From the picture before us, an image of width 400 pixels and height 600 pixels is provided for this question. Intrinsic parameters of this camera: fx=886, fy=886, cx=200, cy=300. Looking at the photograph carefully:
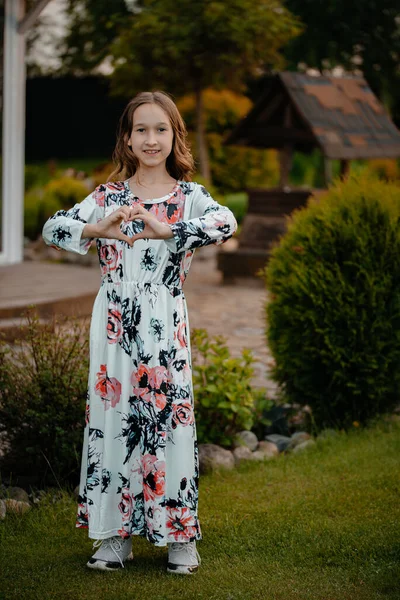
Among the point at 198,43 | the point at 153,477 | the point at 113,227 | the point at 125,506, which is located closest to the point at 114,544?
the point at 125,506

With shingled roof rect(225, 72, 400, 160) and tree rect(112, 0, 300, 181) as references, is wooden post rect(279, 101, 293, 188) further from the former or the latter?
tree rect(112, 0, 300, 181)

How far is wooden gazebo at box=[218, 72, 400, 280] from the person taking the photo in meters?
10.2

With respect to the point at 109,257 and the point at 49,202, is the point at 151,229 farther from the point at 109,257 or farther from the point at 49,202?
the point at 49,202

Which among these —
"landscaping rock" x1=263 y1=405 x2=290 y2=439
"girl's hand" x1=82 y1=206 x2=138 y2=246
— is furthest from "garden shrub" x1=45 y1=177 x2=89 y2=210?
"girl's hand" x1=82 y1=206 x2=138 y2=246

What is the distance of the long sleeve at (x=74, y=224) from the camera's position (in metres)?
2.90

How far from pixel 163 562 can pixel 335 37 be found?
1947cm

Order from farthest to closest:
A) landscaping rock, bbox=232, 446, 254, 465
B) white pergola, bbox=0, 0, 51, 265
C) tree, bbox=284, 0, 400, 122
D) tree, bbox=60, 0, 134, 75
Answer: tree, bbox=284, 0, 400, 122 → tree, bbox=60, 0, 134, 75 → white pergola, bbox=0, 0, 51, 265 → landscaping rock, bbox=232, 446, 254, 465

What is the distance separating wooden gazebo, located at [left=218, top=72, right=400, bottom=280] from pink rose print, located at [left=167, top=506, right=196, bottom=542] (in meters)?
7.47

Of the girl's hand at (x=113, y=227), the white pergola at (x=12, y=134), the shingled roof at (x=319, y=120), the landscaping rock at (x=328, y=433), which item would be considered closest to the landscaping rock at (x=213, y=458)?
the landscaping rock at (x=328, y=433)

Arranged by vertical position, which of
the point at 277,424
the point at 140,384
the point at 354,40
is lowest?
the point at 277,424

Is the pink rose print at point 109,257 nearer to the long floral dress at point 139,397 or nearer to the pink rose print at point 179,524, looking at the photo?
the long floral dress at point 139,397

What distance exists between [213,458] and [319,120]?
6.66 m

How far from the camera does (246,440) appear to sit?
4688mm

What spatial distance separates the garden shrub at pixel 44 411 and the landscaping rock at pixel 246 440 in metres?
1.00
